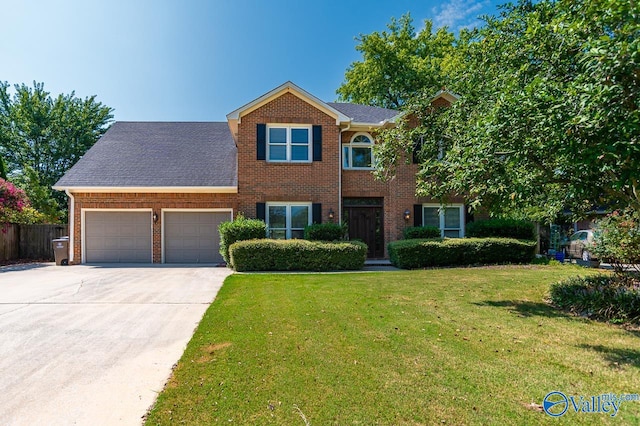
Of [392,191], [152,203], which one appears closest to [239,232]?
[152,203]

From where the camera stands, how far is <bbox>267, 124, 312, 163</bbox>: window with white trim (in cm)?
1368

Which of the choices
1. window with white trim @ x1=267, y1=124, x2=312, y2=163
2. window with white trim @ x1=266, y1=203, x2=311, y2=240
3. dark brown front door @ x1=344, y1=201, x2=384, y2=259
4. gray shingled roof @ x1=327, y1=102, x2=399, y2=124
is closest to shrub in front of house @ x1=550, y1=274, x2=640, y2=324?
dark brown front door @ x1=344, y1=201, x2=384, y2=259

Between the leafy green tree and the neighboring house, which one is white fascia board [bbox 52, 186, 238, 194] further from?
the leafy green tree

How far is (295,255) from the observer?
38.3 ft

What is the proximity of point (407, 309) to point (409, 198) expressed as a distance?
27.8 feet

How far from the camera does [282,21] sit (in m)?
14.7

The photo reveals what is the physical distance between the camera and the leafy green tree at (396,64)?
86.5 feet

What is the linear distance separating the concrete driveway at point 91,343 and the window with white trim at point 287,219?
4326 millimetres

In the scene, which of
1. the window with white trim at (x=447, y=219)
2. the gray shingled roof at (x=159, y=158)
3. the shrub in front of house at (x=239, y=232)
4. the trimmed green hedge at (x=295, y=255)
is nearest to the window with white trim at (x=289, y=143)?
the gray shingled roof at (x=159, y=158)

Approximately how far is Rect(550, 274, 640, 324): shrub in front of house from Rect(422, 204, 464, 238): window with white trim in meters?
7.17

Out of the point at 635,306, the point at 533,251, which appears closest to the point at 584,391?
the point at 635,306

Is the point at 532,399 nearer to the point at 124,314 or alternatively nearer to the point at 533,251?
the point at 124,314

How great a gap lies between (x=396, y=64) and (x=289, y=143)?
56.8 feet

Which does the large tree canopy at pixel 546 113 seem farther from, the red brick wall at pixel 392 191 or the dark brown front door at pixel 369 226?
the dark brown front door at pixel 369 226
